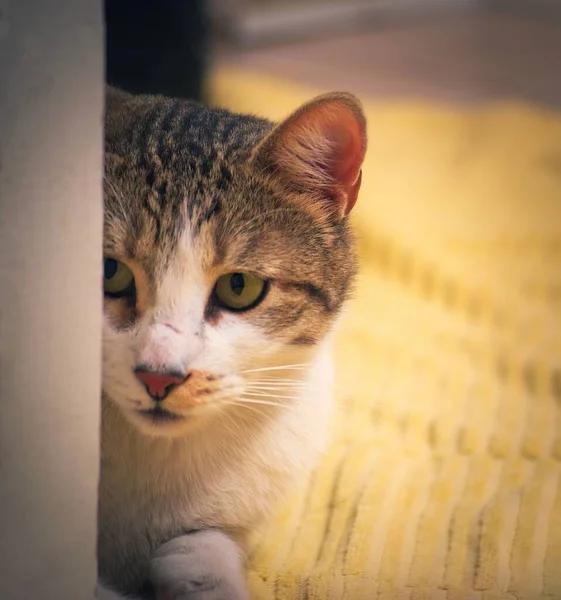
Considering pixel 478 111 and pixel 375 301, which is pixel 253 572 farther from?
pixel 478 111

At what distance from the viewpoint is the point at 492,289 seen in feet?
5.05

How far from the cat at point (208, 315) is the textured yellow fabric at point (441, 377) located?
0.33 feet

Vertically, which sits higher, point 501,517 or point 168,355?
point 168,355

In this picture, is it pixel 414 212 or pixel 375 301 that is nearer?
pixel 375 301

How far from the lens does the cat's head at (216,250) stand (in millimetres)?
707

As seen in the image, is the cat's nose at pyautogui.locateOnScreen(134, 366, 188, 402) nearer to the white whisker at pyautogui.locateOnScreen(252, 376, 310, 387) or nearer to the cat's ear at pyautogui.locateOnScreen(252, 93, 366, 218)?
the white whisker at pyautogui.locateOnScreen(252, 376, 310, 387)

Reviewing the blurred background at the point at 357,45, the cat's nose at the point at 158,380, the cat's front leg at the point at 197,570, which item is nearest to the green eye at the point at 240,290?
the cat's nose at the point at 158,380

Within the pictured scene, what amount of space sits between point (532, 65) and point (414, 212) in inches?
17.1

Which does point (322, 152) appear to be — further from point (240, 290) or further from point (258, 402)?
point (258, 402)

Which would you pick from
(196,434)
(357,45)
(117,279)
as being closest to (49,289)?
(117,279)

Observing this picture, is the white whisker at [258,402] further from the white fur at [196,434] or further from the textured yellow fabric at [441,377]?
the textured yellow fabric at [441,377]

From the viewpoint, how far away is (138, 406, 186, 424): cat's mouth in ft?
2.35

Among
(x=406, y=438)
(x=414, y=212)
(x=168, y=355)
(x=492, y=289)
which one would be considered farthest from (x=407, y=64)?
(x=168, y=355)

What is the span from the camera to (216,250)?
2.44ft
